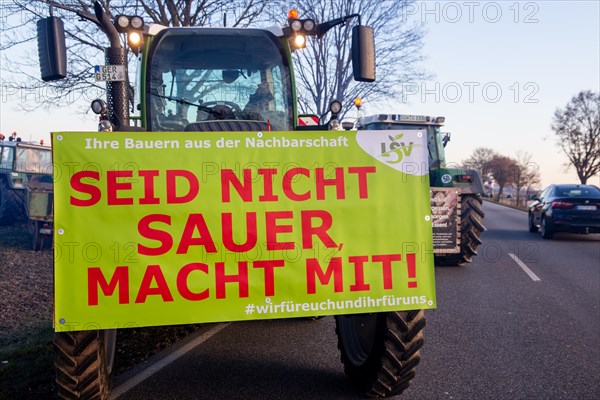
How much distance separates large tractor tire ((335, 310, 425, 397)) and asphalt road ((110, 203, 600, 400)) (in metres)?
0.19

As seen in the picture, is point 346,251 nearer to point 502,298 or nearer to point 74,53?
point 502,298

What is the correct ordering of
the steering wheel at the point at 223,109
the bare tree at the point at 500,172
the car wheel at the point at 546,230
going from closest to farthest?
the steering wheel at the point at 223,109 → the car wheel at the point at 546,230 → the bare tree at the point at 500,172

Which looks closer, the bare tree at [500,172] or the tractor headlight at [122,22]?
the tractor headlight at [122,22]


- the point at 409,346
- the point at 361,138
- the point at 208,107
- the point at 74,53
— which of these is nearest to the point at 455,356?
the point at 409,346

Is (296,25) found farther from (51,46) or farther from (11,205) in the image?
(11,205)

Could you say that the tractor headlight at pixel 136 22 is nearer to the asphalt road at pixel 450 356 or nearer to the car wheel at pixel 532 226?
the asphalt road at pixel 450 356

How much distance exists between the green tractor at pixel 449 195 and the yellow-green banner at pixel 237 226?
7.99 metres

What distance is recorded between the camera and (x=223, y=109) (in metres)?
5.89

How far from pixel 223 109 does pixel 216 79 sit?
1.08 ft

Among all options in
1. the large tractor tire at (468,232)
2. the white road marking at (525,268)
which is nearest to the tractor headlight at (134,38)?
the white road marking at (525,268)

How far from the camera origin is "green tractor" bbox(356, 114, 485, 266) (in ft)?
38.7

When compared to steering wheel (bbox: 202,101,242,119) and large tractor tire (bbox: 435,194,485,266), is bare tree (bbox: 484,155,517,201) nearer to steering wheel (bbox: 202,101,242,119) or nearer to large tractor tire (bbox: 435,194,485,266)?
large tractor tire (bbox: 435,194,485,266)

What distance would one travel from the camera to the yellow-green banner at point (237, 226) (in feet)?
11.7

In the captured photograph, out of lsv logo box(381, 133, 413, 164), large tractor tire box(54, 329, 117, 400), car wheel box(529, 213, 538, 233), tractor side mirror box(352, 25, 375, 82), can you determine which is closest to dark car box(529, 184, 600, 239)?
car wheel box(529, 213, 538, 233)
